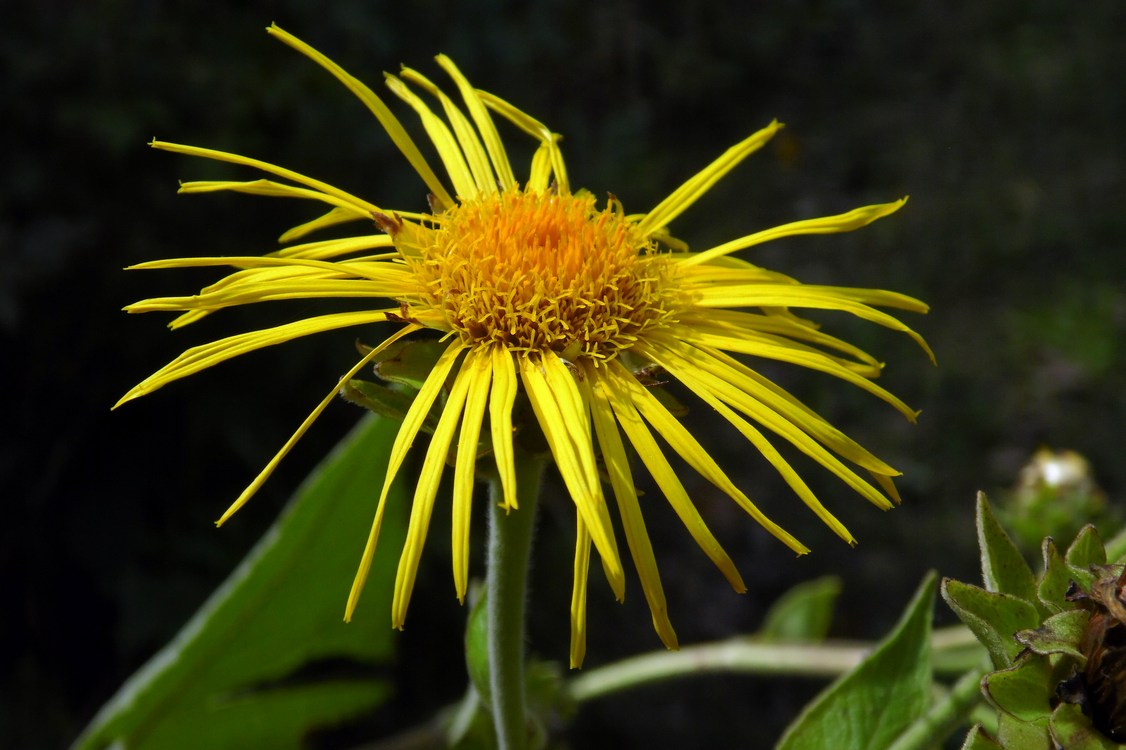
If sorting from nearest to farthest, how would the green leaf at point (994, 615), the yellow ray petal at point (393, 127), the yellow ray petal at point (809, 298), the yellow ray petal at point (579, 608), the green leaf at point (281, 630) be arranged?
the yellow ray petal at point (579, 608)
the green leaf at point (994, 615)
the yellow ray petal at point (809, 298)
the yellow ray petal at point (393, 127)
the green leaf at point (281, 630)

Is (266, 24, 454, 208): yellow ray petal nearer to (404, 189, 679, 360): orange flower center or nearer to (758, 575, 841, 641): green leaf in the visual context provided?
(404, 189, 679, 360): orange flower center

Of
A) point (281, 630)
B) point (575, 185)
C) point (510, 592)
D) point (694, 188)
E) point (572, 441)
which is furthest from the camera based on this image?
point (575, 185)

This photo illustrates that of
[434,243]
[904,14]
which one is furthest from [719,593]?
[904,14]

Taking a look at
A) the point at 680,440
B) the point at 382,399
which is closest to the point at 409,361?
the point at 382,399

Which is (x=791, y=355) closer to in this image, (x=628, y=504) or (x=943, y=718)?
(x=628, y=504)

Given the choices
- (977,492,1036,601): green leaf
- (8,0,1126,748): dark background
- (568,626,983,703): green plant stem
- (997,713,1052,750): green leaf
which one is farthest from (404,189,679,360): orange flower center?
(8,0,1126,748): dark background

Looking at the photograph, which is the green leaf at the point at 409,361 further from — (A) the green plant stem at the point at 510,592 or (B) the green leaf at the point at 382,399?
(A) the green plant stem at the point at 510,592

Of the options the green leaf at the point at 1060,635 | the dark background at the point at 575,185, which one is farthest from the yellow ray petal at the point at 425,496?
the dark background at the point at 575,185

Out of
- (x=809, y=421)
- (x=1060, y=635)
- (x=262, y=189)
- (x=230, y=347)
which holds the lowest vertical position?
(x=1060, y=635)
